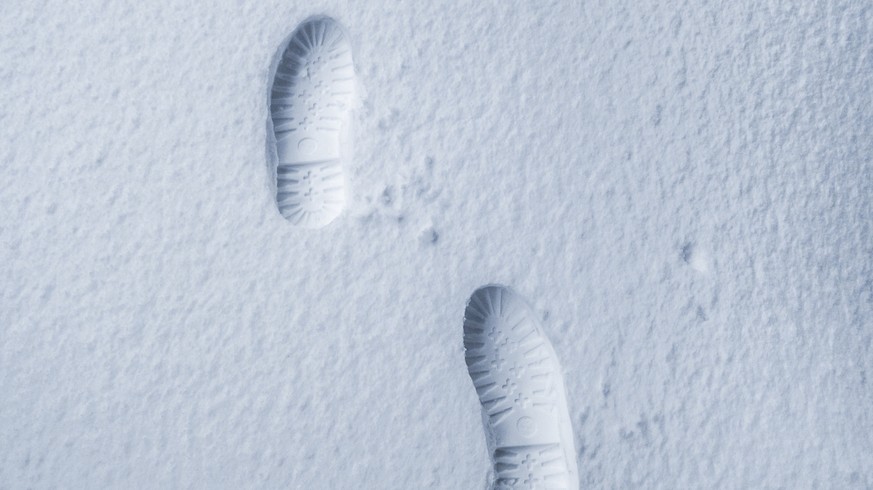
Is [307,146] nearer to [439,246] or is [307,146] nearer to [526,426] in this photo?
[439,246]

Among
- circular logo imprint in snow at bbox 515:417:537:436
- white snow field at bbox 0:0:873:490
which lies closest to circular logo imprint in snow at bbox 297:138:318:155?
white snow field at bbox 0:0:873:490

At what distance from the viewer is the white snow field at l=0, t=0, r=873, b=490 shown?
0.75 meters

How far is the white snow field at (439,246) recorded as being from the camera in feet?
2.45

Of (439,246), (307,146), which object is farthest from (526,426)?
(307,146)

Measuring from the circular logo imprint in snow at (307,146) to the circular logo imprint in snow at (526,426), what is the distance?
318 mm

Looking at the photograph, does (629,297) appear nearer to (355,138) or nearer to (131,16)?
(355,138)

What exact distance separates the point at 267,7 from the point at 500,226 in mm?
317

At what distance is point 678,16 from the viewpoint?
810mm

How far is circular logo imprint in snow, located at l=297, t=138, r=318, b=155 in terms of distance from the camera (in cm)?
80

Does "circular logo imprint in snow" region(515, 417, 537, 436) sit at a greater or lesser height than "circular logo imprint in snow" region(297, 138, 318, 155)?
lesser

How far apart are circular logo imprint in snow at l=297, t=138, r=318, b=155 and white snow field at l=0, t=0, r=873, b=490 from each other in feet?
0.11

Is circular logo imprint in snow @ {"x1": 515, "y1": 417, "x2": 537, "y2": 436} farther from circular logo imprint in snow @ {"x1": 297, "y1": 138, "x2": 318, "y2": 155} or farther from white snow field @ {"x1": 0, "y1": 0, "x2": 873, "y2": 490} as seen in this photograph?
circular logo imprint in snow @ {"x1": 297, "y1": 138, "x2": 318, "y2": 155}

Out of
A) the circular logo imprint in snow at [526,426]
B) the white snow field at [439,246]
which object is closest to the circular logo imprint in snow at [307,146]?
the white snow field at [439,246]

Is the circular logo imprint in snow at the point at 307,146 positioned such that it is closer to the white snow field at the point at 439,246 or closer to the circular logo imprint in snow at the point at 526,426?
the white snow field at the point at 439,246
